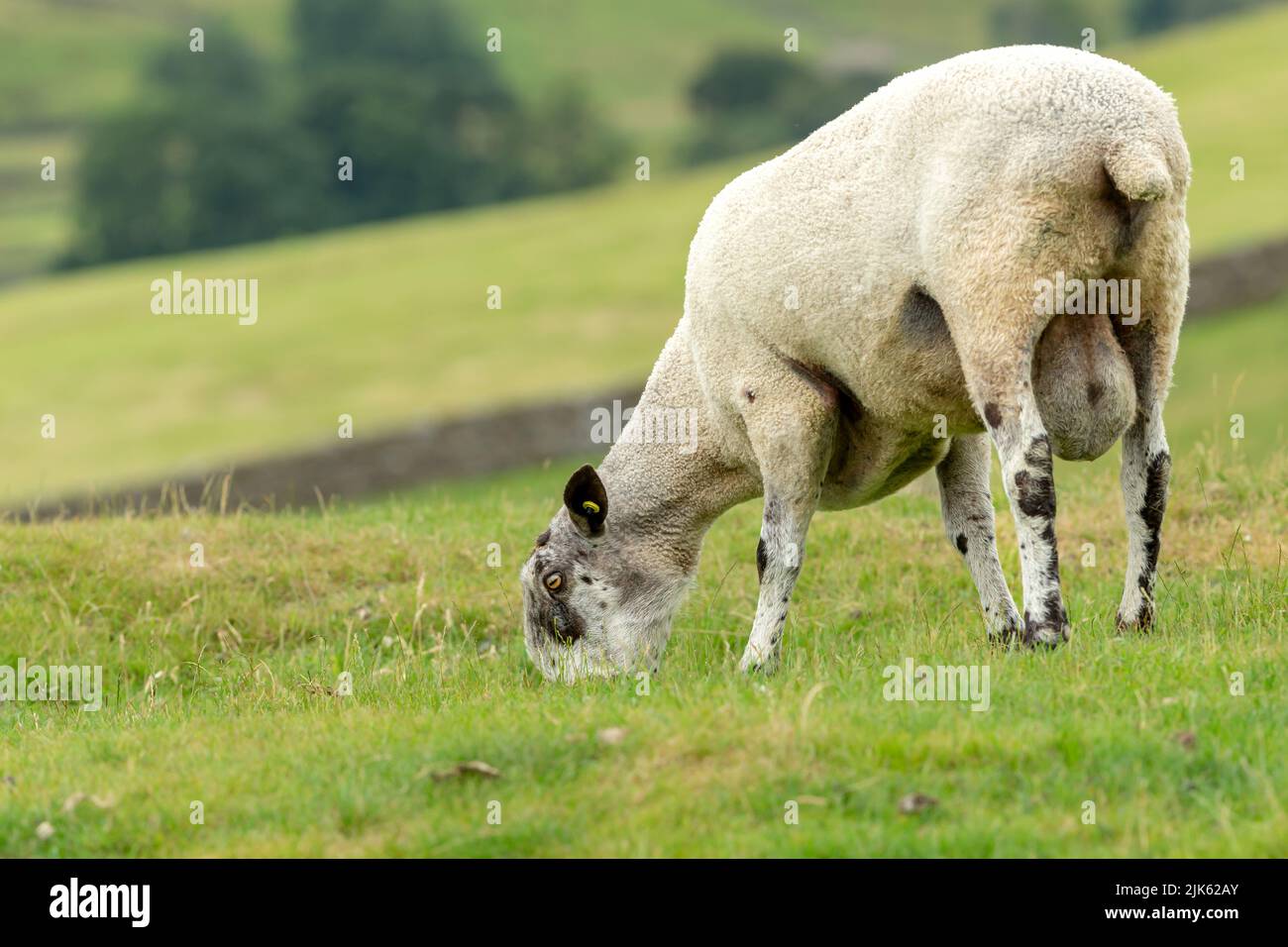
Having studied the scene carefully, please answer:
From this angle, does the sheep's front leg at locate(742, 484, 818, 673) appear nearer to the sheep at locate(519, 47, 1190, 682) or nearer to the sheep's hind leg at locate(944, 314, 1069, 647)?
the sheep at locate(519, 47, 1190, 682)

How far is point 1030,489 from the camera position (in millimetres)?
8117

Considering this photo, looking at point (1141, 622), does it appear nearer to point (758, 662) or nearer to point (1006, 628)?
point (1006, 628)

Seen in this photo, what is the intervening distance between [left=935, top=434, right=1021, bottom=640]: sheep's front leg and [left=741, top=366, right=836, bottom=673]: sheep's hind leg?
0.96m

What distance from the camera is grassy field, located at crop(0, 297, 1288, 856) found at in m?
6.61

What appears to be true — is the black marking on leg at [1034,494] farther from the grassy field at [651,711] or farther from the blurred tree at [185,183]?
the blurred tree at [185,183]

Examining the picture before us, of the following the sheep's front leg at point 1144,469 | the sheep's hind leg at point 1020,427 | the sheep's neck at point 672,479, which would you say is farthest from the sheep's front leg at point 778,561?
the sheep's front leg at point 1144,469

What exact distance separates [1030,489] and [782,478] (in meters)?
1.76

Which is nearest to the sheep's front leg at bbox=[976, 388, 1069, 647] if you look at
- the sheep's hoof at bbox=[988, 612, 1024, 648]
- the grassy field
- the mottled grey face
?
the grassy field

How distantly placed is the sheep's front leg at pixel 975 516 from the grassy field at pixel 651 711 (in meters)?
0.26

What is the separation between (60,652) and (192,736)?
3.59 metres

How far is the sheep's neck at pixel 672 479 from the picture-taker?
10344 millimetres

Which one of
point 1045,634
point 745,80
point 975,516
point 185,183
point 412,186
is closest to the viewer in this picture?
point 1045,634

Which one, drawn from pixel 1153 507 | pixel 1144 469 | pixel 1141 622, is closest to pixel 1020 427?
pixel 1144 469

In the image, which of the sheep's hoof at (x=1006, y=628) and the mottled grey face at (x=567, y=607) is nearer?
the sheep's hoof at (x=1006, y=628)
